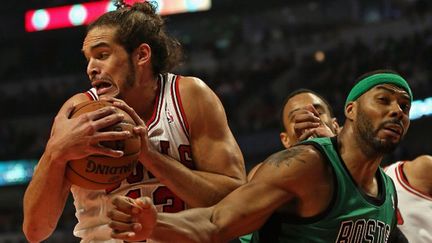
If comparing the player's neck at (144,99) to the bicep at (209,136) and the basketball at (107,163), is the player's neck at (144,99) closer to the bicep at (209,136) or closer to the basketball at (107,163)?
the bicep at (209,136)

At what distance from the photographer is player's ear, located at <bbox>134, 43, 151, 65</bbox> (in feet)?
12.0

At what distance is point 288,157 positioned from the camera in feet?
11.1

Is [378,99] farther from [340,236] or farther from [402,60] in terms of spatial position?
[402,60]

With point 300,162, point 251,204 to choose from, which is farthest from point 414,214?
point 251,204

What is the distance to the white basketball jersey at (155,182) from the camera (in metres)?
3.52

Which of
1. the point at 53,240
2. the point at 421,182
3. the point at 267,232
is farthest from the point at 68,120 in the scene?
the point at 53,240

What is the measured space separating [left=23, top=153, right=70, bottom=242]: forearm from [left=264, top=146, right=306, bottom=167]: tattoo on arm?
3.10ft

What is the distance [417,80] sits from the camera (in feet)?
51.6

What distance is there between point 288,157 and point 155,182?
64 centimetres

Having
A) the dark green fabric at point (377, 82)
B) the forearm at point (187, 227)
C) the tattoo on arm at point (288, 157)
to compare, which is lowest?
the forearm at point (187, 227)

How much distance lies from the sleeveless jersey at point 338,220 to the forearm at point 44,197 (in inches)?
38.0

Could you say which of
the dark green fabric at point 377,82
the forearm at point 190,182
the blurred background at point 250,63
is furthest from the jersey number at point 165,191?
the blurred background at point 250,63

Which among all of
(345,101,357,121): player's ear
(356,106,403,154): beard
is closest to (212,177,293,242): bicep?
(356,106,403,154): beard

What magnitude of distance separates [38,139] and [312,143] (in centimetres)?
1611
